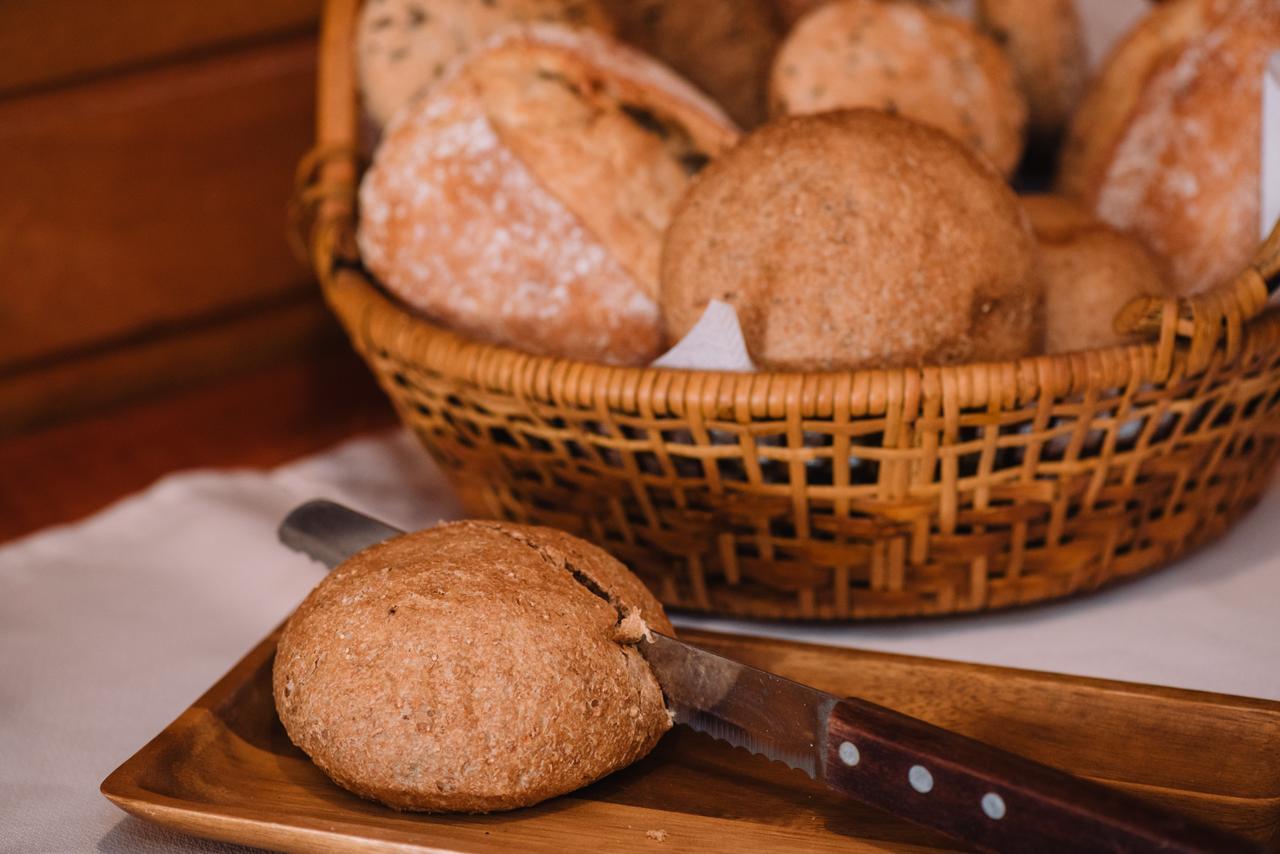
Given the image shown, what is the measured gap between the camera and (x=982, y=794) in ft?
2.12

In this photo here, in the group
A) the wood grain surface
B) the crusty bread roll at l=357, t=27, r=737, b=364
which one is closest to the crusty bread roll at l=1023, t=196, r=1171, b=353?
the crusty bread roll at l=357, t=27, r=737, b=364

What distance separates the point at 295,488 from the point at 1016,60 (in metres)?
1.03

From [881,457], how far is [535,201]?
45cm

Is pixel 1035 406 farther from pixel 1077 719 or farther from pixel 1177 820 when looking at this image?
pixel 1177 820

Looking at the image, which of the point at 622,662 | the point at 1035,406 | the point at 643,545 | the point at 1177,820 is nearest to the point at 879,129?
the point at 1035,406

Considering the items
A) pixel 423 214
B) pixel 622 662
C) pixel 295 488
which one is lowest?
pixel 295 488

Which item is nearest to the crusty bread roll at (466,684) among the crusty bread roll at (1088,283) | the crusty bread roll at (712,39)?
the crusty bread roll at (1088,283)

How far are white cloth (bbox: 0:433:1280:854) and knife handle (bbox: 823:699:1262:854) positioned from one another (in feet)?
1.16

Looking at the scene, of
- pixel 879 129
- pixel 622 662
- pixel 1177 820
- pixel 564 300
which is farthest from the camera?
pixel 564 300

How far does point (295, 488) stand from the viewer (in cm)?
141

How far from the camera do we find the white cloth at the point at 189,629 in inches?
36.4

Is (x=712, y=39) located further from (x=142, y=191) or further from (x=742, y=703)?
(x=742, y=703)

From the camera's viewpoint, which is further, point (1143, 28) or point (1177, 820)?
point (1143, 28)

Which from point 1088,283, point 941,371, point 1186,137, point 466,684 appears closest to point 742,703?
point 466,684
